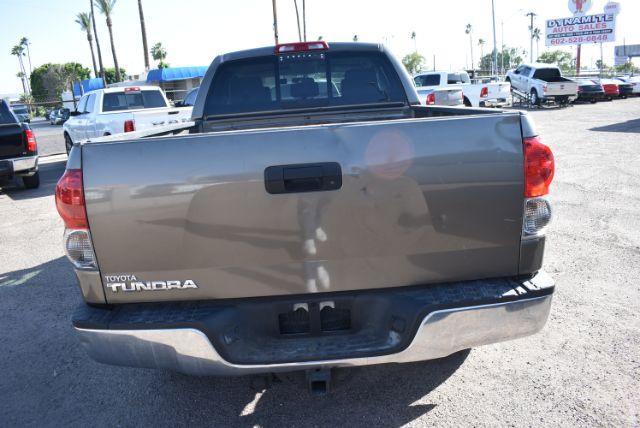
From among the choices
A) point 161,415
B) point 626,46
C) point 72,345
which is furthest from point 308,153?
point 626,46

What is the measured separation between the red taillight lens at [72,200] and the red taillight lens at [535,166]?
2038 mm

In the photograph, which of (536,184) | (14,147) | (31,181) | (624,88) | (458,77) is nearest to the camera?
(536,184)

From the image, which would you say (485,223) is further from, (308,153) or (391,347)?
(308,153)

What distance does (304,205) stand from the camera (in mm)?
2400

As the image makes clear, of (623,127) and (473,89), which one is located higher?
(473,89)

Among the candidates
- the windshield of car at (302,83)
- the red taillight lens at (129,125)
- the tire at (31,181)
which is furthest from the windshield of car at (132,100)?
the windshield of car at (302,83)

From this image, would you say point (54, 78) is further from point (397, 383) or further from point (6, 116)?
point (397, 383)

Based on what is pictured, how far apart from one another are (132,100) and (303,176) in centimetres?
1194

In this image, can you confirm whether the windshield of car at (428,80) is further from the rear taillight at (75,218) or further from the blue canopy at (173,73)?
the blue canopy at (173,73)

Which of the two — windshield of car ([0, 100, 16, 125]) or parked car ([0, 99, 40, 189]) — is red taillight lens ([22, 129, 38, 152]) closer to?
parked car ([0, 99, 40, 189])

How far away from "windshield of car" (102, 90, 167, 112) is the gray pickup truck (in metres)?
11.2

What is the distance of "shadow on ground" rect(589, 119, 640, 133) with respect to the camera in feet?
50.7

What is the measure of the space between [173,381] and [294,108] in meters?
2.37

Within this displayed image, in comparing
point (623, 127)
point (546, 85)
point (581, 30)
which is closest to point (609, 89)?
point (546, 85)
